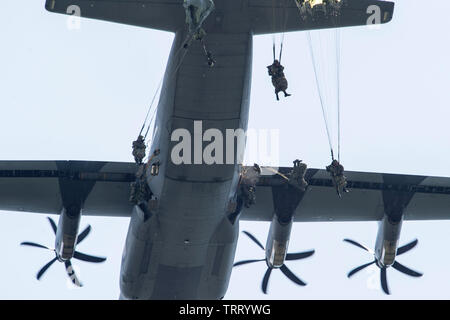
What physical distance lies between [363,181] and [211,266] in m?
7.10

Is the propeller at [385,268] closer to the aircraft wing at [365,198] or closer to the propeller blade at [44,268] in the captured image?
Result: the aircraft wing at [365,198]

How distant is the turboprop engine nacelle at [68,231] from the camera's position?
108ft

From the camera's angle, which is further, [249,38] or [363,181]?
[363,181]

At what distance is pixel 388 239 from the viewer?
114 feet

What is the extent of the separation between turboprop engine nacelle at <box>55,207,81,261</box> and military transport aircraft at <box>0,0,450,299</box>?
0.04m

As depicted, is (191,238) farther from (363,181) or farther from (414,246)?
(414,246)

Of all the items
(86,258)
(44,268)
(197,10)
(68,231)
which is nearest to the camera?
(197,10)

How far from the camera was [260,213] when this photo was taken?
36.4m

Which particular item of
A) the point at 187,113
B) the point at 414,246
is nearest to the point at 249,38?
the point at 187,113

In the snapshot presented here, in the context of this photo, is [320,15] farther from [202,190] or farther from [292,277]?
[292,277]

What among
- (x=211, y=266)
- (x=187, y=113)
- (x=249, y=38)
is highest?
(x=249, y=38)

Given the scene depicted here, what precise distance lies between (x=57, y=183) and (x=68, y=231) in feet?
6.45

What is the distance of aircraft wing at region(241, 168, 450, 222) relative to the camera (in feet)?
116

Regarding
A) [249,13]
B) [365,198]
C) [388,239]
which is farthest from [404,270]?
[249,13]
